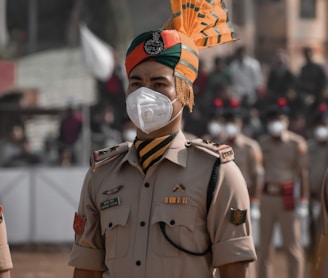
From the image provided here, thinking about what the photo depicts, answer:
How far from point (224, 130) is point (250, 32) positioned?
20.7 meters

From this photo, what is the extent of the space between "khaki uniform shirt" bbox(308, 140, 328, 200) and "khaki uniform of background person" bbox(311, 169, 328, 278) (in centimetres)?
905

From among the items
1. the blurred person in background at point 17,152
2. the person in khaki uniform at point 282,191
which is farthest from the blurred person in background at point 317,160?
the blurred person in background at point 17,152

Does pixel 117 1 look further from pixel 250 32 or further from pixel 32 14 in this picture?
pixel 250 32

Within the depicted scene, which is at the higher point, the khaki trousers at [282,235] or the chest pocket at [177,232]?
the chest pocket at [177,232]

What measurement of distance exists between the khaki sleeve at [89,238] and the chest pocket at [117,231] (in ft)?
0.30

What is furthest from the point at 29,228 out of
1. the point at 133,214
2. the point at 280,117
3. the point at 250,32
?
the point at 250,32

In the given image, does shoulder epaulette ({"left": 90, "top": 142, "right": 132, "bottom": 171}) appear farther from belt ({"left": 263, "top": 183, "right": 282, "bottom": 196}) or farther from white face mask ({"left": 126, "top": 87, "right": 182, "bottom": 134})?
belt ({"left": 263, "top": 183, "right": 282, "bottom": 196})

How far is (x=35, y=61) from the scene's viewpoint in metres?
23.6

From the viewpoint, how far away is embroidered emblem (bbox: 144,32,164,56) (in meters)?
5.07

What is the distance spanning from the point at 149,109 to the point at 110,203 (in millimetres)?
472

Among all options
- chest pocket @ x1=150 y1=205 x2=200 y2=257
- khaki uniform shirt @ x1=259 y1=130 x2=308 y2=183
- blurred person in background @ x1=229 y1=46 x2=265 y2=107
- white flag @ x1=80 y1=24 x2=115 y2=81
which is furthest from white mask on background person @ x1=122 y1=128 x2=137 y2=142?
chest pocket @ x1=150 y1=205 x2=200 y2=257

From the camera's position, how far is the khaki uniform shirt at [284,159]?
12.7 m

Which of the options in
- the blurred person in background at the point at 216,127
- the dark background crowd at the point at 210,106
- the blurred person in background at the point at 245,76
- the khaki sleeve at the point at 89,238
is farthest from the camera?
the blurred person in background at the point at 245,76

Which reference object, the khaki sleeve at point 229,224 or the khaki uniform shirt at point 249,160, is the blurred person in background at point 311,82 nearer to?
the khaki uniform shirt at point 249,160
